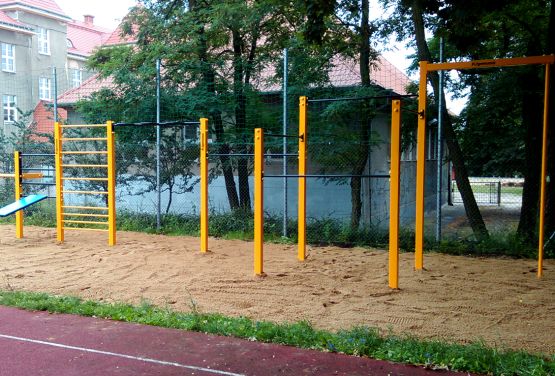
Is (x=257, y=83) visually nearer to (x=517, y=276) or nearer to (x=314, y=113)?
(x=314, y=113)

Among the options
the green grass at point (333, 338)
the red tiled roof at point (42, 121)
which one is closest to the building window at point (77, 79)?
the red tiled roof at point (42, 121)

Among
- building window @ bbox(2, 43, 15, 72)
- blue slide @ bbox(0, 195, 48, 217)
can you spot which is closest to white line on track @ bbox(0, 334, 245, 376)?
blue slide @ bbox(0, 195, 48, 217)

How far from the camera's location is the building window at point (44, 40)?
33.5 m

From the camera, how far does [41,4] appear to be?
34094 mm

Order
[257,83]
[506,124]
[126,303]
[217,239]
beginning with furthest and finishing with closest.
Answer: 1. [506,124]
2. [257,83]
3. [217,239]
4. [126,303]

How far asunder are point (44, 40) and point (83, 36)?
8.23 m

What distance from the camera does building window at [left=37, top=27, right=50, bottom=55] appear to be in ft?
110

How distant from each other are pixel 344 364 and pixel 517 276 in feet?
13.3

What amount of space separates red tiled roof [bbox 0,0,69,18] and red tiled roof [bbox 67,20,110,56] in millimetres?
2890

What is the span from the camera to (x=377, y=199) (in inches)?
486

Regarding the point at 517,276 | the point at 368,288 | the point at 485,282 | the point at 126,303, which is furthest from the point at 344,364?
the point at 517,276

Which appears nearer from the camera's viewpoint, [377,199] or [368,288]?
[368,288]

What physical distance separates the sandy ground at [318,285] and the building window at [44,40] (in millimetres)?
27102

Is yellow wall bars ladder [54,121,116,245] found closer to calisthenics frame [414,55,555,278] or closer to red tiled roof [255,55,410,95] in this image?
red tiled roof [255,55,410,95]
